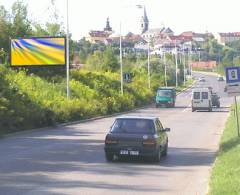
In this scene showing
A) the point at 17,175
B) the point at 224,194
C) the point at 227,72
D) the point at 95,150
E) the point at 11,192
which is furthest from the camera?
the point at 227,72

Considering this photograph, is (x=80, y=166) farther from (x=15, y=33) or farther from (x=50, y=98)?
(x=15, y=33)

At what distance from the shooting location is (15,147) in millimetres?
23578

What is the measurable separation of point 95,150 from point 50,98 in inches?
882

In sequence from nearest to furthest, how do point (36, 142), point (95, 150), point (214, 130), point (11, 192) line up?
1. point (11, 192)
2. point (95, 150)
3. point (36, 142)
4. point (214, 130)

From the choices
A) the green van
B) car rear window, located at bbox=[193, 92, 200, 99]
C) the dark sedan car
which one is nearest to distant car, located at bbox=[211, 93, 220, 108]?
the green van

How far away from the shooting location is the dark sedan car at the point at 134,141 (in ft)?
59.2

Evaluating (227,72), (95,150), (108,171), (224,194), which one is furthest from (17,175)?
(227,72)

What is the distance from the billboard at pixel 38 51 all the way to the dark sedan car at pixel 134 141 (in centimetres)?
3337

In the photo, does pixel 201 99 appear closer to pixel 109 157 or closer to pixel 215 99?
pixel 215 99

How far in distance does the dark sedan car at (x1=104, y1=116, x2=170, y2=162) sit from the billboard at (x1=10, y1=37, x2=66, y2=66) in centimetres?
3337

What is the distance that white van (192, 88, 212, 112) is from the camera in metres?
59.1

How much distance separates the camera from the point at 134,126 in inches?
738

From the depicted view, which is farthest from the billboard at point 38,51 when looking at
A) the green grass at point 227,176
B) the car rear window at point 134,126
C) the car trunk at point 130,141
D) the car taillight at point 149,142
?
the green grass at point 227,176

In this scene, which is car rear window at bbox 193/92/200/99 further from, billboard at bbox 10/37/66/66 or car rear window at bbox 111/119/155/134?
car rear window at bbox 111/119/155/134
